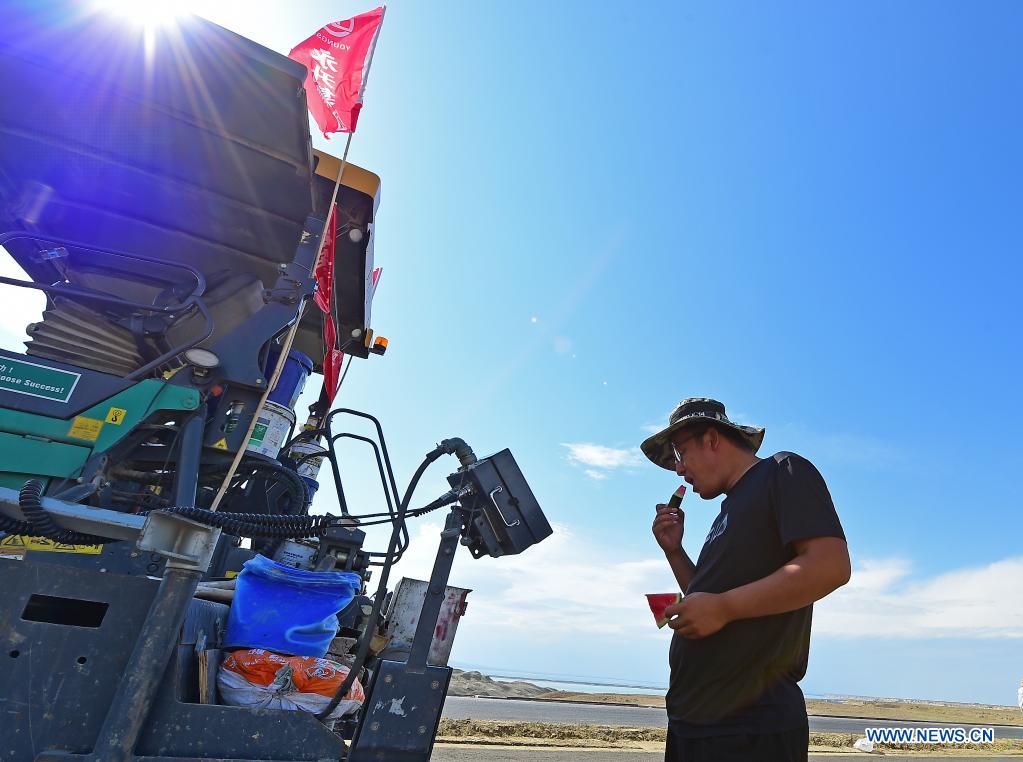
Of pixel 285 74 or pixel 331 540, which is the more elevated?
pixel 285 74

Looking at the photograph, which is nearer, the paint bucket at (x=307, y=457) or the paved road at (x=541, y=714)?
the paint bucket at (x=307, y=457)

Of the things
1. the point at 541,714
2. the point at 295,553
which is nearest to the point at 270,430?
the point at 295,553

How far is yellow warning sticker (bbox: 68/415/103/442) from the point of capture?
2.92 metres

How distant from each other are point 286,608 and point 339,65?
504cm

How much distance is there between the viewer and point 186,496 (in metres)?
2.98

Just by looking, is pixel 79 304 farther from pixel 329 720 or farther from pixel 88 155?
pixel 329 720

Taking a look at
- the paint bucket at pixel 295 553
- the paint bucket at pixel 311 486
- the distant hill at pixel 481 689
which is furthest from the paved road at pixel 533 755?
the distant hill at pixel 481 689

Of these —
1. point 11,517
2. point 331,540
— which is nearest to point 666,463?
point 331,540

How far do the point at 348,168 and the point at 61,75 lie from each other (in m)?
1.74

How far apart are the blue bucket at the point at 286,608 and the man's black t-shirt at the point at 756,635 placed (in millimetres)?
1396

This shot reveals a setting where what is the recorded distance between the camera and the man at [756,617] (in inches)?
66.1

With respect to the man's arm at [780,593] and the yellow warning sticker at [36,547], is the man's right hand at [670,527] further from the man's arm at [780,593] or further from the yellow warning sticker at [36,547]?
the yellow warning sticker at [36,547]

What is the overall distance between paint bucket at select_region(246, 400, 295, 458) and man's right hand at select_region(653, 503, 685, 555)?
105 inches

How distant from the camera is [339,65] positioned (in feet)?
17.7
